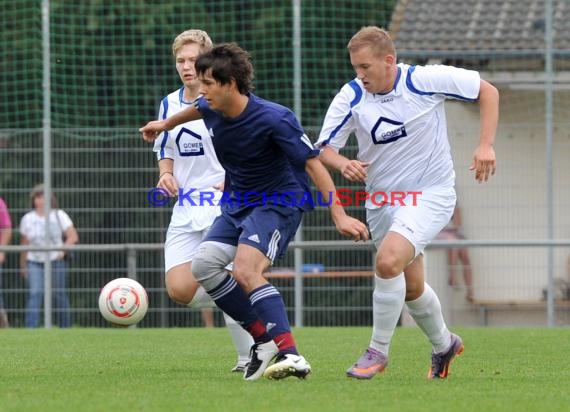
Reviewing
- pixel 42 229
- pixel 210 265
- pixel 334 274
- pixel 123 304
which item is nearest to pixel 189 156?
pixel 123 304

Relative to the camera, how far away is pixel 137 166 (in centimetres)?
1541

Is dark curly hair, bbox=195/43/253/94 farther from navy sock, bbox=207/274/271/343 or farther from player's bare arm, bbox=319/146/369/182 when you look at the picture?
navy sock, bbox=207/274/271/343

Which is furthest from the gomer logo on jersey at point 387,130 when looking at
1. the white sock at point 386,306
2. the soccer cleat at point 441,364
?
the soccer cleat at point 441,364

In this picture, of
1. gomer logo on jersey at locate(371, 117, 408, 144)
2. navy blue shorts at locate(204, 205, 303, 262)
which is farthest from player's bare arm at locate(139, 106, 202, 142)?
gomer logo on jersey at locate(371, 117, 408, 144)

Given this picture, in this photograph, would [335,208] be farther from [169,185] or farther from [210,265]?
[169,185]

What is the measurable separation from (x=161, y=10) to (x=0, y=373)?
968 centimetres

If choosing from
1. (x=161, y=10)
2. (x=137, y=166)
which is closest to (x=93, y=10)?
(x=161, y=10)

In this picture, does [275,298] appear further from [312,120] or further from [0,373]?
[312,120]

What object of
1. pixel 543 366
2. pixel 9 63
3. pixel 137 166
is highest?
pixel 9 63

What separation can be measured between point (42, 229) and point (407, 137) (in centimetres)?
816

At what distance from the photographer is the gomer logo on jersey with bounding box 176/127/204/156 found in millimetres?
9195

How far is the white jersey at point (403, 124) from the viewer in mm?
8070

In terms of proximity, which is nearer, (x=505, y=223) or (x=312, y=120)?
(x=505, y=223)

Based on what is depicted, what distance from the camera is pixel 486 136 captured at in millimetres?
7855
